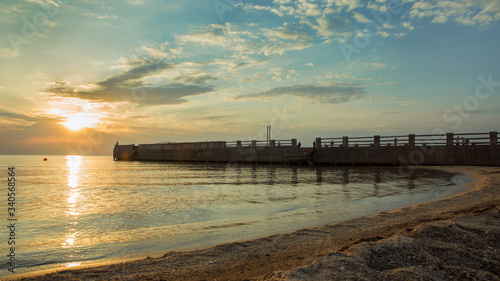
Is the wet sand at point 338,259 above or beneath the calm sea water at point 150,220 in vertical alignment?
above

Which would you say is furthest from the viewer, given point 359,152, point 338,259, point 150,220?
point 359,152

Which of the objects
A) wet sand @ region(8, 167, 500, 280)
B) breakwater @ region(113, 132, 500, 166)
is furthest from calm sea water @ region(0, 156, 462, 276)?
breakwater @ region(113, 132, 500, 166)

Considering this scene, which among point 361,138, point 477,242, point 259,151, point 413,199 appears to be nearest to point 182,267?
point 477,242

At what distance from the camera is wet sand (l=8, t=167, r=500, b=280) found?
3746 millimetres

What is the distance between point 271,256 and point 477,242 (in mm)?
3237

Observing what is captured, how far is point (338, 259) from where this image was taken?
4066 mm

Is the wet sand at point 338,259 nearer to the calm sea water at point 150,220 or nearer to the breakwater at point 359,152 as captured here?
the calm sea water at point 150,220

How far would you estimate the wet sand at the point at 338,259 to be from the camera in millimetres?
3746

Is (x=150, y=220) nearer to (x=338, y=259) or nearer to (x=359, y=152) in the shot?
(x=338, y=259)

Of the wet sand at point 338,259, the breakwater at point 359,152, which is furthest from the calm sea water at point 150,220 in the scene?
the breakwater at point 359,152

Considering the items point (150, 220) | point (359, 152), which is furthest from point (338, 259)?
point (359, 152)

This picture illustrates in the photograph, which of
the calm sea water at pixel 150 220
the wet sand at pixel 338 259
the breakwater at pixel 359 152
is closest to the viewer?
the wet sand at pixel 338 259

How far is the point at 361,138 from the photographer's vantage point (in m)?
37.4

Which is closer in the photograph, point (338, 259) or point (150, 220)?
point (338, 259)
